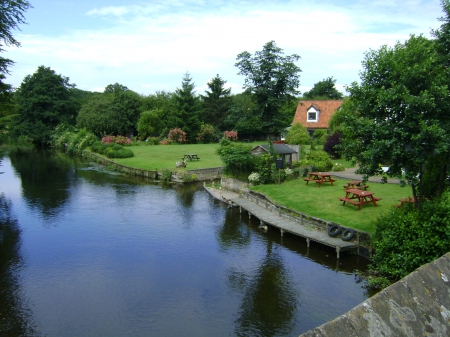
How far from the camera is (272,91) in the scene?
5631 cm

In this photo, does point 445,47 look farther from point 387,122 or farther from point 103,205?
point 103,205

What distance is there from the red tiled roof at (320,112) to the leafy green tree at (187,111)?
2195 cm

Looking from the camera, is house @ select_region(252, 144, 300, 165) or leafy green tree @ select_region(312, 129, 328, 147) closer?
house @ select_region(252, 144, 300, 165)

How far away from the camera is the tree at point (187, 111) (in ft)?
246

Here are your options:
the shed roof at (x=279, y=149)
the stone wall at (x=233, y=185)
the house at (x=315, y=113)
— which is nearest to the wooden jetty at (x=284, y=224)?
the stone wall at (x=233, y=185)

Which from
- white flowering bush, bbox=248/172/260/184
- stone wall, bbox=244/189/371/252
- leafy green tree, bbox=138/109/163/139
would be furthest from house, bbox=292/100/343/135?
stone wall, bbox=244/189/371/252

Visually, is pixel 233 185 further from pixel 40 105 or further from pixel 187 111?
pixel 40 105

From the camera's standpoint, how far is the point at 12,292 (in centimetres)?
1698

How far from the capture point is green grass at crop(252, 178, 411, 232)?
910 inches

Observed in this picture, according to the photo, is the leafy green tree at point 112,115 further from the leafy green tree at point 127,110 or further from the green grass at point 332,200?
the green grass at point 332,200

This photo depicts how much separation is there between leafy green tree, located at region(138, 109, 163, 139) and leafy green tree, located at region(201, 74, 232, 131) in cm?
1154

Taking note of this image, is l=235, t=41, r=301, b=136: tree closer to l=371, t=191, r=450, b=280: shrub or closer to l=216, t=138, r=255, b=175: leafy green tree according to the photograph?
l=216, t=138, r=255, b=175: leafy green tree

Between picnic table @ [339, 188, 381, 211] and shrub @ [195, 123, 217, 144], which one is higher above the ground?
shrub @ [195, 123, 217, 144]

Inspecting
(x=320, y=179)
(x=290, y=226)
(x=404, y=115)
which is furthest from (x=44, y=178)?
(x=404, y=115)
